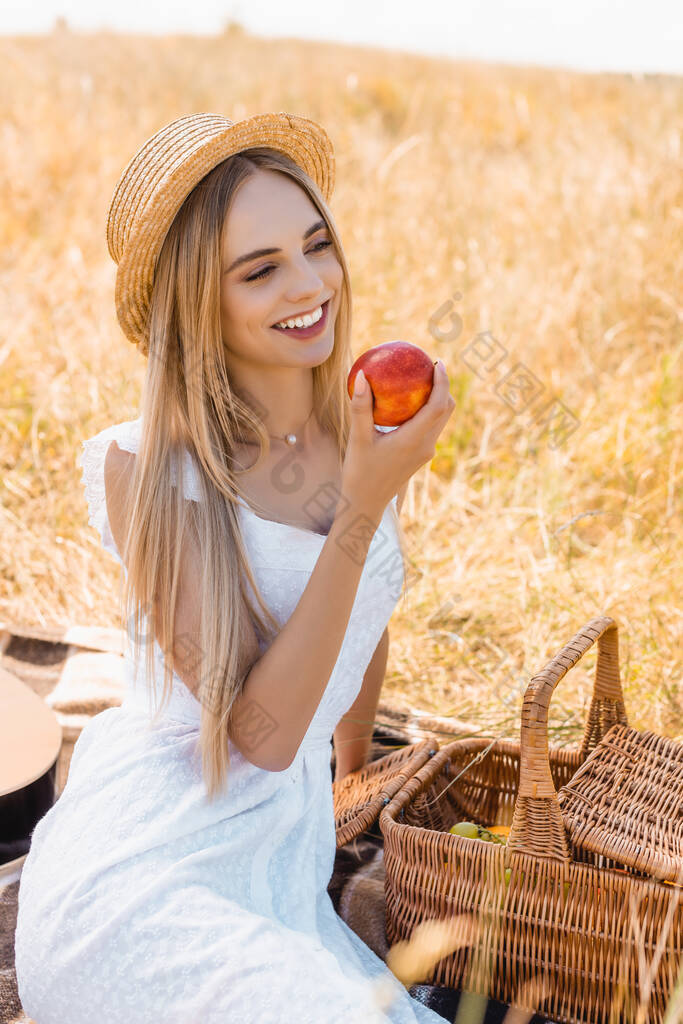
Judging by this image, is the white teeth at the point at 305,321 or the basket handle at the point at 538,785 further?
the white teeth at the point at 305,321

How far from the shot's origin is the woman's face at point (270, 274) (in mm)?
1660

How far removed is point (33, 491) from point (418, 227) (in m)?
2.26

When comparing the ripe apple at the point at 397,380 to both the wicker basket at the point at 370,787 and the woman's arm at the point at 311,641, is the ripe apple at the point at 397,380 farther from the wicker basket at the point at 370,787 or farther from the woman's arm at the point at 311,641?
the wicker basket at the point at 370,787

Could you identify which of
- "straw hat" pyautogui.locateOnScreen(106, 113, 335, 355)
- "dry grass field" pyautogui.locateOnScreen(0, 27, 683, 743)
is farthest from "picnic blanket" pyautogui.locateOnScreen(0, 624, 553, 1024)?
"straw hat" pyautogui.locateOnScreen(106, 113, 335, 355)

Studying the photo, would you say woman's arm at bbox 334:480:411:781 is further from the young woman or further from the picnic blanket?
the young woman

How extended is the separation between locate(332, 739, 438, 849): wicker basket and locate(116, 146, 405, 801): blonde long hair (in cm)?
45

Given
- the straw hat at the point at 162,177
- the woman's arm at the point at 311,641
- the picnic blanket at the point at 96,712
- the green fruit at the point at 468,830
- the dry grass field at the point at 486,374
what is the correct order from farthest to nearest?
the dry grass field at the point at 486,374
the green fruit at the point at 468,830
the picnic blanket at the point at 96,712
the straw hat at the point at 162,177
the woman's arm at the point at 311,641

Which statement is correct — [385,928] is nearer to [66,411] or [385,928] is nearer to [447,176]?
[66,411]

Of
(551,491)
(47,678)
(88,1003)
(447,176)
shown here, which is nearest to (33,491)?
(47,678)

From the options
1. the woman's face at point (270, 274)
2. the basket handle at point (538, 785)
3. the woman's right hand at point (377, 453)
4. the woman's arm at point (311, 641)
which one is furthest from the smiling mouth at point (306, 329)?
the basket handle at point (538, 785)

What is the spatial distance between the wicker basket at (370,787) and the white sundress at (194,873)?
100 millimetres

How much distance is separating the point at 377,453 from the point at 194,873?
727mm

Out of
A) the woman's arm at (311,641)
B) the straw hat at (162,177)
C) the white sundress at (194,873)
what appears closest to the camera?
Result: the white sundress at (194,873)

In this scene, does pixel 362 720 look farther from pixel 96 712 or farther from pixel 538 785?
pixel 96 712
